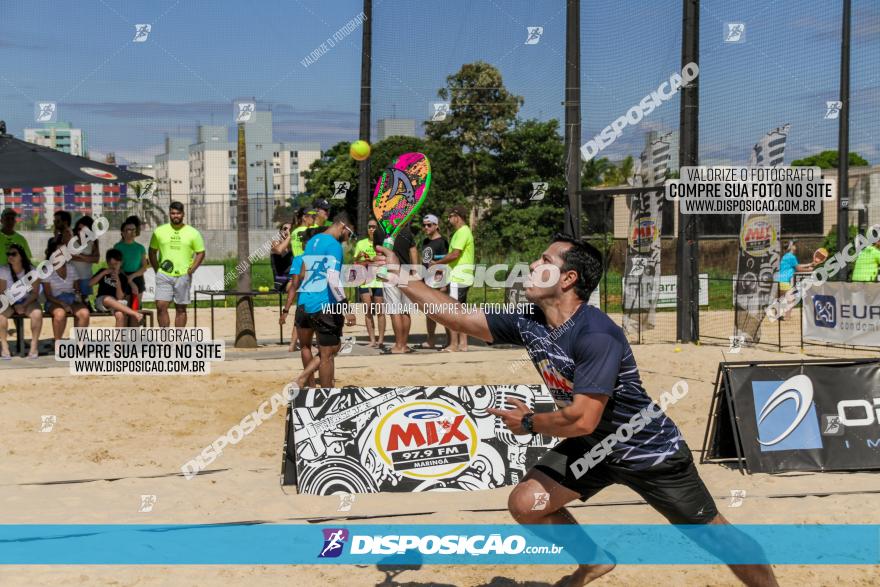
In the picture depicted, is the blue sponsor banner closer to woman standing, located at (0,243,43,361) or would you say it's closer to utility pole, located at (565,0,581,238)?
woman standing, located at (0,243,43,361)

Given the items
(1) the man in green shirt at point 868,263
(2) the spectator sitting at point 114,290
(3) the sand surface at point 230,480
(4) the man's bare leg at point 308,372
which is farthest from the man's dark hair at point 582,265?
(1) the man in green shirt at point 868,263

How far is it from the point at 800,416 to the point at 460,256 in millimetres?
5424

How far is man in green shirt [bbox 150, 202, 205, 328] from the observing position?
11.3m

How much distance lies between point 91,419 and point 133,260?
4.02 metres

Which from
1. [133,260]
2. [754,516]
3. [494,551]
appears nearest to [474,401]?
[494,551]

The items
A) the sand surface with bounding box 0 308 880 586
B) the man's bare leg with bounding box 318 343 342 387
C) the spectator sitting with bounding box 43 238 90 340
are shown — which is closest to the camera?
the sand surface with bounding box 0 308 880 586

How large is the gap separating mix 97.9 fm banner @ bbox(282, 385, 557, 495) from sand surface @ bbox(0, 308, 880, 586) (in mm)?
139

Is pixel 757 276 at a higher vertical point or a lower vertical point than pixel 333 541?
higher

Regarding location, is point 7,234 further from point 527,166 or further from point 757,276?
point 527,166

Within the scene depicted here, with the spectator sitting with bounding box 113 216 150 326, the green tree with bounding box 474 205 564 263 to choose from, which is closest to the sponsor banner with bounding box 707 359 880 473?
the spectator sitting with bounding box 113 216 150 326

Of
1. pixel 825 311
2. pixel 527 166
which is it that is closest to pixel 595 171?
pixel 527 166

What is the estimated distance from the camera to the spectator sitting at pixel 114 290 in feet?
37.7

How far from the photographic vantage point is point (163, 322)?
11359 millimetres

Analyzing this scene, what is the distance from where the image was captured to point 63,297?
11.6 meters
